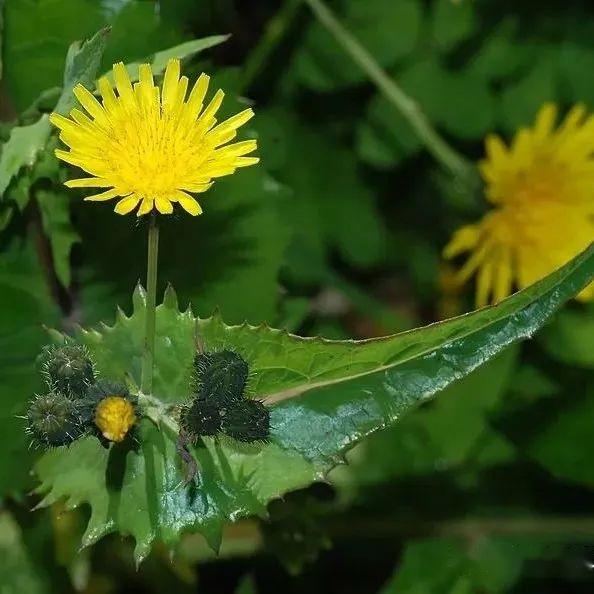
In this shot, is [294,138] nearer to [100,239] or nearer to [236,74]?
[236,74]

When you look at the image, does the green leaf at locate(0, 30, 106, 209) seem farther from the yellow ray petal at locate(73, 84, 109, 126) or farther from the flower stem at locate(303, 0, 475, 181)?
the flower stem at locate(303, 0, 475, 181)

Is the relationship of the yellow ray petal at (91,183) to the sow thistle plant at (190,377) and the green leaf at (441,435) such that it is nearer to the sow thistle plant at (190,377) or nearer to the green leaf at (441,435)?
the sow thistle plant at (190,377)

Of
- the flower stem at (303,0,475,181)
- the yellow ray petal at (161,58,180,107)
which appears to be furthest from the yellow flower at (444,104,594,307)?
the yellow ray petal at (161,58,180,107)

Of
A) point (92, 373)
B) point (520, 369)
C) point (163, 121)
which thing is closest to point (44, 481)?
point (92, 373)

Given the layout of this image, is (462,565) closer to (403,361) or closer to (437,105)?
(403,361)

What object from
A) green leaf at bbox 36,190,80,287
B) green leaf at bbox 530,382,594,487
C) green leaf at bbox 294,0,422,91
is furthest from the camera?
green leaf at bbox 294,0,422,91

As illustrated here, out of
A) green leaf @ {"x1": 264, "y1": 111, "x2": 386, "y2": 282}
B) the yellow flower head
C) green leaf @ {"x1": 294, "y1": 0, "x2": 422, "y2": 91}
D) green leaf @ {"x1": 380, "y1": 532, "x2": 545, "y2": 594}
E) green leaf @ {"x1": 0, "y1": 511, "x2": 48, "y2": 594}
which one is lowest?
green leaf @ {"x1": 380, "y1": 532, "x2": 545, "y2": 594}

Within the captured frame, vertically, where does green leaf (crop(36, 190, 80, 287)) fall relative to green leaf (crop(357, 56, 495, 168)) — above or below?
below
